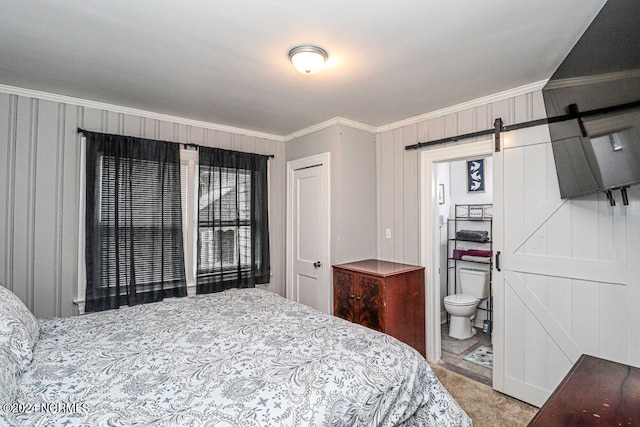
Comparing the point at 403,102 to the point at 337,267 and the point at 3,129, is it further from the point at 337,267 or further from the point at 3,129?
the point at 3,129

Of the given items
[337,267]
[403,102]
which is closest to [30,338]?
[337,267]

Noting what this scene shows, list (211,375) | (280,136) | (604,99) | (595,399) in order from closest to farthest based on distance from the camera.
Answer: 1. (595,399)
2. (604,99)
3. (211,375)
4. (280,136)

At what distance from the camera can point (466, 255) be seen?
13.2 feet

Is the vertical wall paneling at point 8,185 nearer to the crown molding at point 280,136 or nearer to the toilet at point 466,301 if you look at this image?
the crown molding at point 280,136

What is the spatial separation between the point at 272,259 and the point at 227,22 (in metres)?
2.65

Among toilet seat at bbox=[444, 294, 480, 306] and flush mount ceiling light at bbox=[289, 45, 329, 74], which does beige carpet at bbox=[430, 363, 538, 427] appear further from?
flush mount ceiling light at bbox=[289, 45, 329, 74]

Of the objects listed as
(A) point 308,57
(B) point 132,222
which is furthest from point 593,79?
(B) point 132,222

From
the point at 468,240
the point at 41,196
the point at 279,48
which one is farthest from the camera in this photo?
the point at 468,240

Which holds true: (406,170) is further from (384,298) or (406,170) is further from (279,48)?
(279,48)

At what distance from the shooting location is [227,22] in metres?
1.65

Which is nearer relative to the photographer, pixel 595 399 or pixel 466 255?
pixel 595 399

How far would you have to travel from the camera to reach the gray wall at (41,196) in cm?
241

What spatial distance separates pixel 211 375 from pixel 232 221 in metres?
2.21

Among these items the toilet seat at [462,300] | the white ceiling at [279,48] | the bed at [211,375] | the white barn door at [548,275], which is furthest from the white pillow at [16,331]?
the toilet seat at [462,300]
